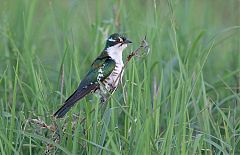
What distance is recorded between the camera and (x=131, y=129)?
3930 millimetres

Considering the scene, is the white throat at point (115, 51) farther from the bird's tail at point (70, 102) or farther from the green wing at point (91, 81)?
the bird's tail at point (70, 102)

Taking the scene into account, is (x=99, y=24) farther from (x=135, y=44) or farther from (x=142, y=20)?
(x=142, y=20)

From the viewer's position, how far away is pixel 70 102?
4.06m

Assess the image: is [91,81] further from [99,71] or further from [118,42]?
[118,42]

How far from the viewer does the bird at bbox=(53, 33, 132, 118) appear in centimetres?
408

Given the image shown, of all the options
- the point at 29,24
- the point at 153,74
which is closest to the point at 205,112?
the point at 153,74

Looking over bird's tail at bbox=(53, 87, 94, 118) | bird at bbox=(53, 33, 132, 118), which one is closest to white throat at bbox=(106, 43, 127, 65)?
bird at bbox=(53, 33, 132, 118)

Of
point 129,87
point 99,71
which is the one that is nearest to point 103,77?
point 99,71

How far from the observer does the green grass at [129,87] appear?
3.83m

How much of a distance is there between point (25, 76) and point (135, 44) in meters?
0.85

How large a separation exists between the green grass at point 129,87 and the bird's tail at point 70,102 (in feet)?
0.17

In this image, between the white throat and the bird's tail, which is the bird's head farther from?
the bird's tail

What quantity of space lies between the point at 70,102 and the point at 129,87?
34 cm

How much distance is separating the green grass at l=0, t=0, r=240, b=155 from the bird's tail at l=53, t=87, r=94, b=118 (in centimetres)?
5
